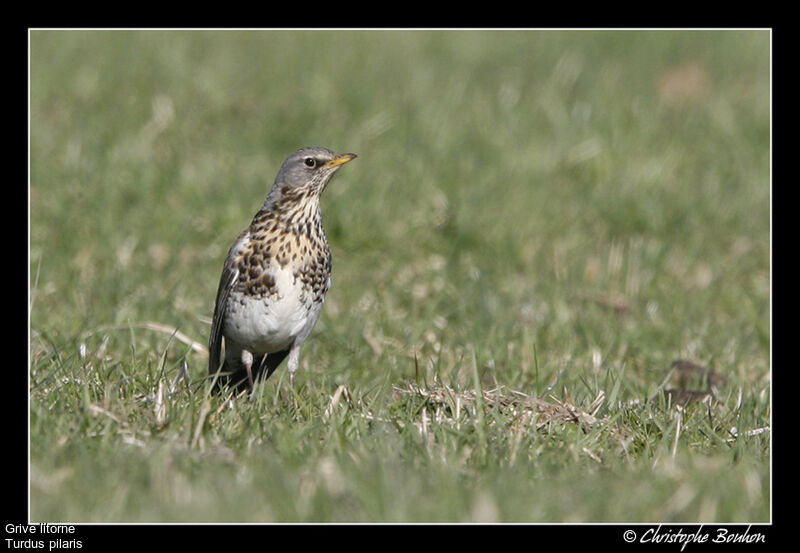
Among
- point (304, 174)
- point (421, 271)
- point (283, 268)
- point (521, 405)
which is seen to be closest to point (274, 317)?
point (283, 268)

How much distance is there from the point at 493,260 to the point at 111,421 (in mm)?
5424

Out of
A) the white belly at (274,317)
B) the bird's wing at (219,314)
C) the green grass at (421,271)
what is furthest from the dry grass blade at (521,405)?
the bird's wing at (219,314)

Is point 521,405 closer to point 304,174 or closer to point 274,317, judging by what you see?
point 274,317

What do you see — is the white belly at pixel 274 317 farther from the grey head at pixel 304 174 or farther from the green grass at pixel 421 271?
the grey head at pixel 304 174

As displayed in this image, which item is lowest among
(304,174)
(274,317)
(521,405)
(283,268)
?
(521,405)

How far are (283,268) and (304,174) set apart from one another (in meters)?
0.57

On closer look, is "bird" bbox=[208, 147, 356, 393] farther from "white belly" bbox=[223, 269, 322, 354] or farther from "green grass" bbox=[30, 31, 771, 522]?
"green grass" bbox=[30, 31, 771, 522]

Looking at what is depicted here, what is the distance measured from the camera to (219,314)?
7156 mm

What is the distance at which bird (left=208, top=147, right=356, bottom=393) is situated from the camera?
6918 millimetres

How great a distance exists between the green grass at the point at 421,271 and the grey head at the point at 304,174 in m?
1.09

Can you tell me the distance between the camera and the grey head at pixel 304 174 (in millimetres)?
7020

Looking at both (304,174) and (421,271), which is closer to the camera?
(304,174)

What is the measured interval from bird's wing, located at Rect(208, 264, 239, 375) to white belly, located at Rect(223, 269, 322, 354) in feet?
0.12

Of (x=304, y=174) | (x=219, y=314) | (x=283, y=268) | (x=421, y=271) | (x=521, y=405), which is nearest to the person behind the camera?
(x=521, y=405)
